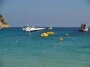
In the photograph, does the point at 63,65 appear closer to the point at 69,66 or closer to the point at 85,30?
the point at 69,66

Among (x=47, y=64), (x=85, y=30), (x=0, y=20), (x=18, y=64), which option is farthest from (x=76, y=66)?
Answer: (x=0, y=20)

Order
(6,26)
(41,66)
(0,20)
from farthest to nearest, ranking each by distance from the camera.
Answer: (6,26), (0,20), (41,66)

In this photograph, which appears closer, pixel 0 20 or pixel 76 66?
pixel 76 66

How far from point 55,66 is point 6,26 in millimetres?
125676

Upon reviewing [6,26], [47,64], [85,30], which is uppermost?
[47,64]

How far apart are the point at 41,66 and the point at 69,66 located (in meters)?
1.55

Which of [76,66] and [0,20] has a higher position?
[76,66]

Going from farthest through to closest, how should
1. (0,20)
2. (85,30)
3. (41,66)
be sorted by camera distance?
(0,20), (85,30), (41,66)

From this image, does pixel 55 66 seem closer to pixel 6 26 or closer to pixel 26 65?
pixel 26 65

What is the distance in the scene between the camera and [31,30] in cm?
7738

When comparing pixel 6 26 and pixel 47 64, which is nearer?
pixel 47 64

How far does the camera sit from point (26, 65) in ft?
54.0

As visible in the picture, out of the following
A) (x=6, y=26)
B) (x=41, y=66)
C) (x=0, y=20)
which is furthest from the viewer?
(x=6, y=26)

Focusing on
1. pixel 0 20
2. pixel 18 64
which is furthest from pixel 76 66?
pixel 0 20
